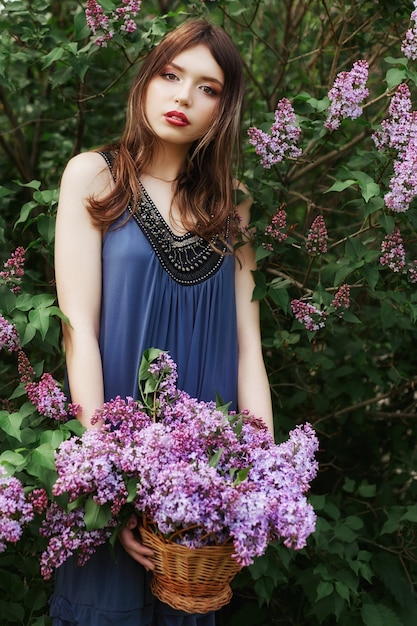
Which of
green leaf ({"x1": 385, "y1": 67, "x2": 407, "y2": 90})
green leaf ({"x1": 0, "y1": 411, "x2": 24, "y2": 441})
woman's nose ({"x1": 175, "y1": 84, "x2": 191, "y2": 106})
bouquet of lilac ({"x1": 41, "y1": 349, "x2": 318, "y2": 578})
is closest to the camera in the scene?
bouquet of lilac ({"x1": 41, "y1": 349, "x2": 318, "y2": 578})

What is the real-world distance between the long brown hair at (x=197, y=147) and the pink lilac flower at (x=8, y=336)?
311 mm

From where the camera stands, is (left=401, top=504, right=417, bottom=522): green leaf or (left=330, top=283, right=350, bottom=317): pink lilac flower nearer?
(left=330, top=283, right=350, bottom=317): pink lilac flower

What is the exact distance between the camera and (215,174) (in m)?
2.12

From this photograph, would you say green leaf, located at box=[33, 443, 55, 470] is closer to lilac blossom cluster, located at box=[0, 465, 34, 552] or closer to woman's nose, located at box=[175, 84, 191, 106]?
lilac blossom cluster, located at box=[0, 465, 34, 552]

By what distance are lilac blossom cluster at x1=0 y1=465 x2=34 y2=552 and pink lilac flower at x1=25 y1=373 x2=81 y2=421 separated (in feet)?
0.69

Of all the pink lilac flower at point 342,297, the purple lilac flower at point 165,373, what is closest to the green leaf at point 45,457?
the purple lilac flower at point 165,373

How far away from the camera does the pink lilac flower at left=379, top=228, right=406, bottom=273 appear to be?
215 centimetres

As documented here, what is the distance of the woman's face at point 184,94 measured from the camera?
195 cm

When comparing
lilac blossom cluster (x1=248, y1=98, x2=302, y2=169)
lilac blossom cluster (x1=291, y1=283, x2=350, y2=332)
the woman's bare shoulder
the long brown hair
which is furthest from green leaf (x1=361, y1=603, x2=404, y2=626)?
the woman's bare shoulder

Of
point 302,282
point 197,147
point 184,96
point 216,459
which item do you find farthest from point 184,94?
point 302,282

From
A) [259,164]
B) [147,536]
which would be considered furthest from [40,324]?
[259,164]

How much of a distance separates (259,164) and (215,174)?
22 centimetres

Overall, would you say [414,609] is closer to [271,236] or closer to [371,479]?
[371,479]

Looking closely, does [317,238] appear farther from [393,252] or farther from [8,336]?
[8,336]
